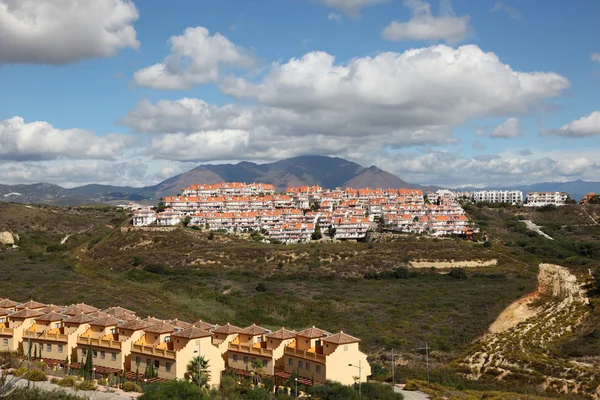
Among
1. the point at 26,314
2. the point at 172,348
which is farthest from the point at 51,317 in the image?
the point at 172,348

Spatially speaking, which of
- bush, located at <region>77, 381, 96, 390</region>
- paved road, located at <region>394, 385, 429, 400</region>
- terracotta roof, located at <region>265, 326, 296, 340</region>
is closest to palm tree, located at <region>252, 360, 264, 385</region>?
terracotta roof, located at <region>265, 326, 296, 340</region>

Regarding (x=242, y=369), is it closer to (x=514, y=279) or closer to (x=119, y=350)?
(x=119, y=350)

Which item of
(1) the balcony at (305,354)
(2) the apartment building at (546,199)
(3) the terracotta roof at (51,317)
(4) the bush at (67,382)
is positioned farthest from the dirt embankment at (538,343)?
(2) the apartment building at (546,199)

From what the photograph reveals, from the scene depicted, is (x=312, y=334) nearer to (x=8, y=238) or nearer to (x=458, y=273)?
(x=458, y=273)

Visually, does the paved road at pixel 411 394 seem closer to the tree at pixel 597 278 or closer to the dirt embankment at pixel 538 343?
the dirt embankment at pixel 538 343

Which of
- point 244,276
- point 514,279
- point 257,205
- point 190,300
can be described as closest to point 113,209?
point 257,205
